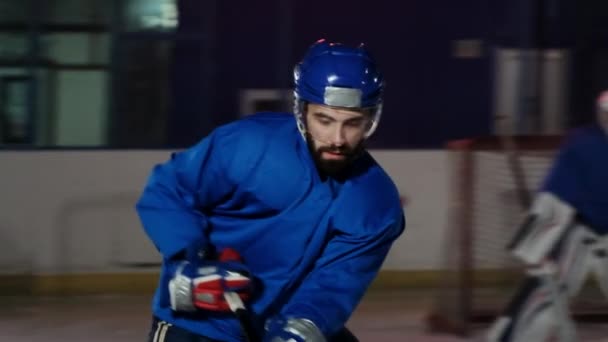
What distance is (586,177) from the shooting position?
6453 mm

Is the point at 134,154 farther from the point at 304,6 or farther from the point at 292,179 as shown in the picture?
the point at 292,179

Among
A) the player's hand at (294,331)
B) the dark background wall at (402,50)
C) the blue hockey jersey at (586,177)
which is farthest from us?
the dark background wall at (402,50)

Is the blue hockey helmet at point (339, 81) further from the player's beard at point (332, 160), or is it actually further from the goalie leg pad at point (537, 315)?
the goalie leg pad at point (537, 315)

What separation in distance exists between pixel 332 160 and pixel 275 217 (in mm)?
220

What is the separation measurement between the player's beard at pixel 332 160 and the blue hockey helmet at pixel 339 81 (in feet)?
0.16

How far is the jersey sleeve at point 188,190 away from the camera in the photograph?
3.42 meters

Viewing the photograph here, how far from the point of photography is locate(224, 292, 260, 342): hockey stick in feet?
10.7

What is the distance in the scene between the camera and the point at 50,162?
29.3ft

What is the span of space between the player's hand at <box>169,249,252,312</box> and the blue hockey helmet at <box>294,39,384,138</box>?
446 mm

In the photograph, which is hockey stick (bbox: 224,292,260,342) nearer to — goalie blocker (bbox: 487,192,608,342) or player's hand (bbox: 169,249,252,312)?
player's hand (bbox: 169,249,252,312)

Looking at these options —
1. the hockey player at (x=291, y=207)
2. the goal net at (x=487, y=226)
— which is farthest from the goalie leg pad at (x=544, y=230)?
the hockey player at (x=291, y=207)

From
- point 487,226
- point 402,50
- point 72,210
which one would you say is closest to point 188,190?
point 487,226

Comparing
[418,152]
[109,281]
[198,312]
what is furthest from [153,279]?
[198,312]

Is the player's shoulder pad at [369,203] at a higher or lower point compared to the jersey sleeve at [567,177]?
higher
